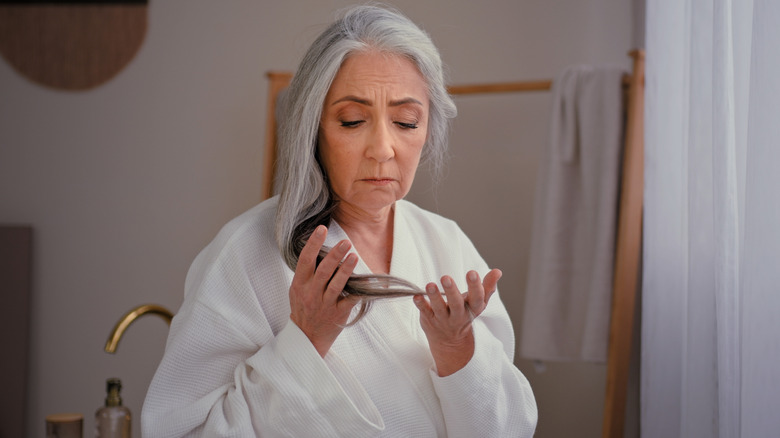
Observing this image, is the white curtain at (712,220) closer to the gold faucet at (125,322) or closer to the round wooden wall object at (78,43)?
the gold faucet at (125,322)

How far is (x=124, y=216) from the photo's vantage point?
6.99ft

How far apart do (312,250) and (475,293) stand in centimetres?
18

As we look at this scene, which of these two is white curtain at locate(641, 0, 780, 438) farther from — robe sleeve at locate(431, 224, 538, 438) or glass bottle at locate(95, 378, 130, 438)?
glass bottle at locate(95, 378, 130, 438)

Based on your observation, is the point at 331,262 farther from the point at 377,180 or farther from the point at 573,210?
the point at 573,210

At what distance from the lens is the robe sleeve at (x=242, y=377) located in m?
0.83

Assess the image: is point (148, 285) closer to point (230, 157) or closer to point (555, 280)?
point (230, 157)

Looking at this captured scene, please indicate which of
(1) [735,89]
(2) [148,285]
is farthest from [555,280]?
(2) [148,285]

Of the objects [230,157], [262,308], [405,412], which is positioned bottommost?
[405,412]

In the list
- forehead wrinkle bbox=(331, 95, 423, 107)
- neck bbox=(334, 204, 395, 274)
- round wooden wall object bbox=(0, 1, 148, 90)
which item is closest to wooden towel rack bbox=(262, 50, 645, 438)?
neck bbox=(334, 204, 395, 274)

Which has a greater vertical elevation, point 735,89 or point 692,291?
point 735,89

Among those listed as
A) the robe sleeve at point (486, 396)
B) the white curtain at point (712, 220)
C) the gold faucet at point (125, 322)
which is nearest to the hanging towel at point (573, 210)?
the white curtain at point (712, 220)

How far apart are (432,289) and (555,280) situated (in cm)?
94

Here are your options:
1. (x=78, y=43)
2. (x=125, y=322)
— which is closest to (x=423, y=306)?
(x=125, y=322)

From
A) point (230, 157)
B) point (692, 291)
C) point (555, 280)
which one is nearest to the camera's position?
point (692, 291)
